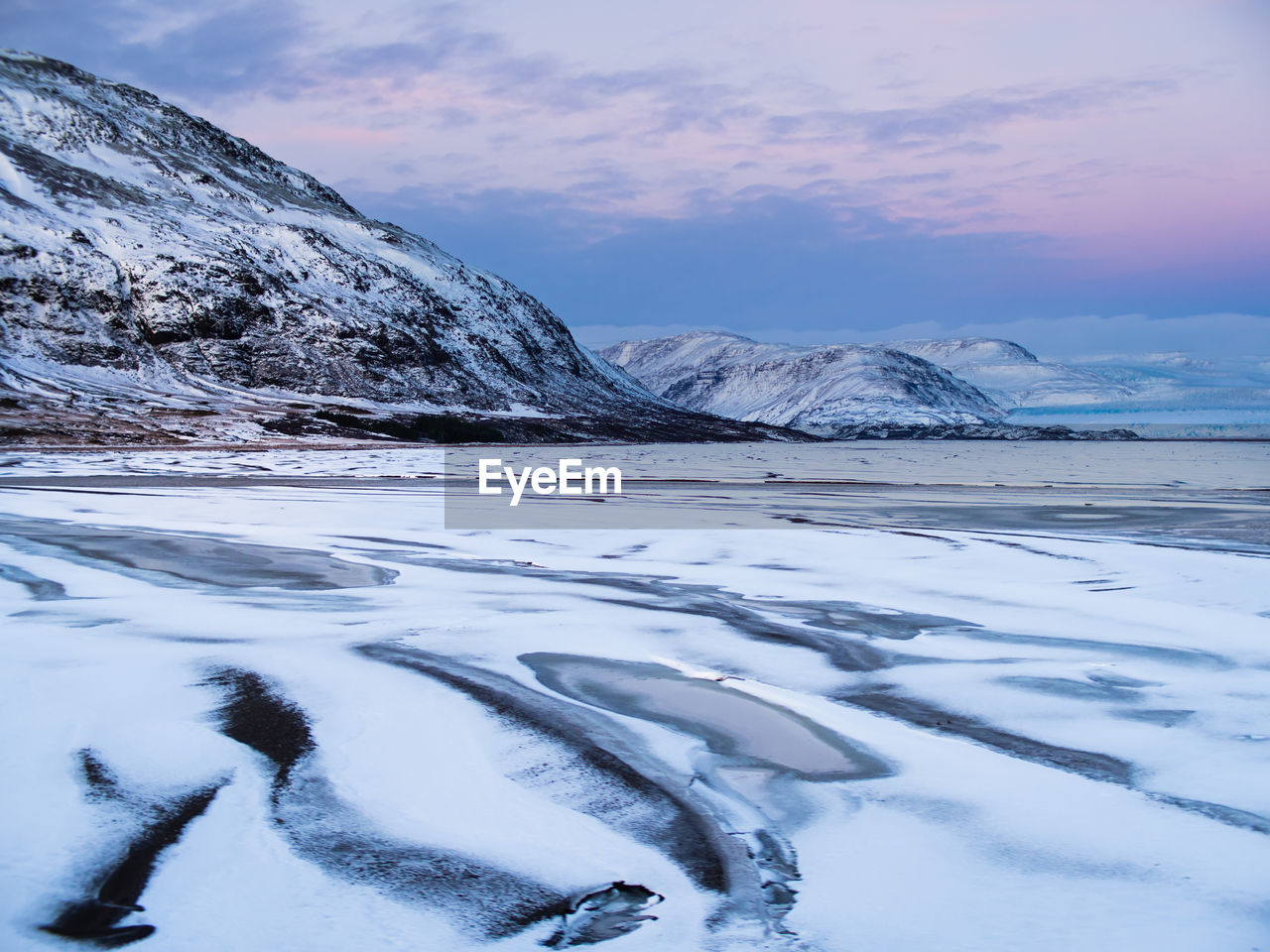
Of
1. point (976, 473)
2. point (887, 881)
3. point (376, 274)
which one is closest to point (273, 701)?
point (887, 881)

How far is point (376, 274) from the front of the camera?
14075cm

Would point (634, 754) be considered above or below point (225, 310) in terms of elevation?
below

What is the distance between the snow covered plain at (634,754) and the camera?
3828mm

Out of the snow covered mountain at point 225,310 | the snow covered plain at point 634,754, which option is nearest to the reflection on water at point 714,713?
the snow covered plain at point 634,754

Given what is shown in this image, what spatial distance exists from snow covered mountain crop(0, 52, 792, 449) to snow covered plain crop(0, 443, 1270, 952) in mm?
60303

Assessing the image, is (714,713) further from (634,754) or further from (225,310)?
(225,310)

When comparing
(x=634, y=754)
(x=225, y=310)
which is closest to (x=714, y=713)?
(x=634, y=754)

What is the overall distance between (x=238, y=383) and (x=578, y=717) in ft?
364

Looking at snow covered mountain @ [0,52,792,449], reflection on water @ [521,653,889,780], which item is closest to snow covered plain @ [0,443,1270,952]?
reflection on water @ [521,653,889,780]

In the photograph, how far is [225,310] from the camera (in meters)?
116

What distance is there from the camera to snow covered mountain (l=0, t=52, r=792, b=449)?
306 ft

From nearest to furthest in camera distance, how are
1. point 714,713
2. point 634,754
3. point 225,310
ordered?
point 634,754 < point 714,713 < point 225,310

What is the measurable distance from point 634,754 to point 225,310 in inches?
4799

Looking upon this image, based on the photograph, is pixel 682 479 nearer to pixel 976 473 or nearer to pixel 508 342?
pixel 976 473
